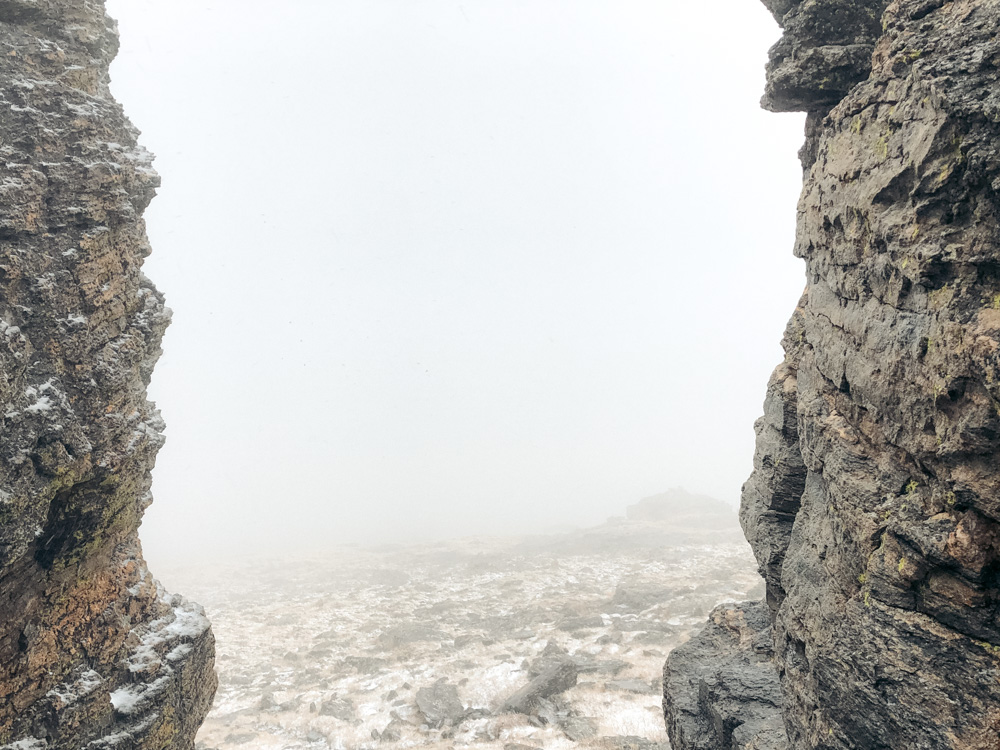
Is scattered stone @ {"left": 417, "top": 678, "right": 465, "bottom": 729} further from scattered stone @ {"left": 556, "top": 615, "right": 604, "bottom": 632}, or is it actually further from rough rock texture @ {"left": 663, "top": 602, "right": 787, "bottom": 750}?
rough rock texture @ {"left": 663, "top": 602, "right": 787, "bottom": 750}

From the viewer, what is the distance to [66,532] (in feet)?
35.8

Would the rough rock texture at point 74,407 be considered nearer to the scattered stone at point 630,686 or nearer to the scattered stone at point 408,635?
the scattered stone at point 630,686

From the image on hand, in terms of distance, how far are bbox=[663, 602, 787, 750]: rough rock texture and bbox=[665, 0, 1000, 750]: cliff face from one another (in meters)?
0.57

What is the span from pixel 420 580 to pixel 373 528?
71.4 m

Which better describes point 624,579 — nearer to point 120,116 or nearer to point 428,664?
point 428,664

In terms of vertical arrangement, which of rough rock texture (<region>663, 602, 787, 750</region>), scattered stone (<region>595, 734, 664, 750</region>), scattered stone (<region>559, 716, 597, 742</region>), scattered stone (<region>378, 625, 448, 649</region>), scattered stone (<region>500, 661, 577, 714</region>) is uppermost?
rough rock texture (<region>663, 602, 787, 750</region>)

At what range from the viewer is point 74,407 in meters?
10.7

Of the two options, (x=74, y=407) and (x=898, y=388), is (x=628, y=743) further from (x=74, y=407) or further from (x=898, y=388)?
(x=74, y=407)

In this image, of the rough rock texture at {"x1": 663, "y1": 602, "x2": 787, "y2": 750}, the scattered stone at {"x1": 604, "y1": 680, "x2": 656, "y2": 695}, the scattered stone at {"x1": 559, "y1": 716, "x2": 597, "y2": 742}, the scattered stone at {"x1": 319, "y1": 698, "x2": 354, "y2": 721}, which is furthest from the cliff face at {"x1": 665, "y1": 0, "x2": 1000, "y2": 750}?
the scattered stone at {"x1": 319, "y1": 698, "x2": 354, "y2": 721}

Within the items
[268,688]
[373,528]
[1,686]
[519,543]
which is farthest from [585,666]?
[373,528]

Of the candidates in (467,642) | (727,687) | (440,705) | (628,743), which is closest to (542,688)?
(440,705)

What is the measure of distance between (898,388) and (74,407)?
14.4m

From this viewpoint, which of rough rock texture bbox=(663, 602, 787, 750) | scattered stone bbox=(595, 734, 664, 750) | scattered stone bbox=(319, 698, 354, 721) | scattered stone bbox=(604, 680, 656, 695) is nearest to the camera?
rough rock texture bbox=(663, 602, 787, 750)

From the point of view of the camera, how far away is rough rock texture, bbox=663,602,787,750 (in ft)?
38.5
